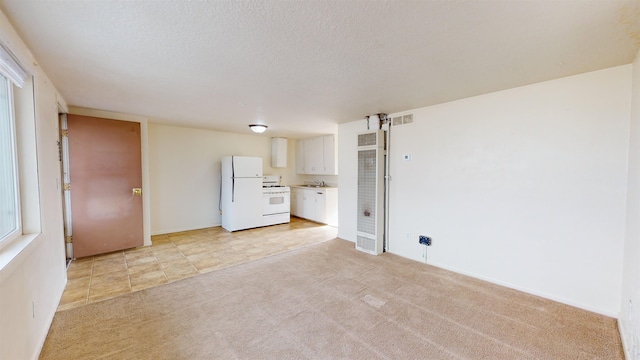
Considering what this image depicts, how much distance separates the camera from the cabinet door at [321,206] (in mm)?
6254

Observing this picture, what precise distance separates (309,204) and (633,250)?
17.9 ft

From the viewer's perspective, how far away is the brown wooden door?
144 inches

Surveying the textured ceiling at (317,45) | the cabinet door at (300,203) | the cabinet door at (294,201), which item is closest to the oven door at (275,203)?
the cabinet door at (300,203)

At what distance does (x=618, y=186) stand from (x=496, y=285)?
4.96 ft

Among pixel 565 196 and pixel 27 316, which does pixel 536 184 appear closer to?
pixel 565 196

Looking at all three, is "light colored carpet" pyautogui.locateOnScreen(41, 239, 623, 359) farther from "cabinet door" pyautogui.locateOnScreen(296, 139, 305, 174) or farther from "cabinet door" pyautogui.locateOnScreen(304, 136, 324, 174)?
"cabinet door" pyautogui.locateOnScreen(296, 139, 305, 174)

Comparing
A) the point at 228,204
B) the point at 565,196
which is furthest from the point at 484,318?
the point at 228,204

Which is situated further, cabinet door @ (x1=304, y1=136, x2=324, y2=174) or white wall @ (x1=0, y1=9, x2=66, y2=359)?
cabinet door @ (x1=304, y1=136, x2=324, y2=174)

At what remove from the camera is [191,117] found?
432 cm

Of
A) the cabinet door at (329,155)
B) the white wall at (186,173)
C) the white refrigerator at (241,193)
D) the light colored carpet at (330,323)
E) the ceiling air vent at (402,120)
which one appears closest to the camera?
the light colored carpet at (330,323)

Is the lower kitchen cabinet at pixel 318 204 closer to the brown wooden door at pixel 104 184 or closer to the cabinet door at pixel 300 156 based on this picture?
the cabinet door at pixel 300 156

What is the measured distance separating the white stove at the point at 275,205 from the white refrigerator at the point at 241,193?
181mm

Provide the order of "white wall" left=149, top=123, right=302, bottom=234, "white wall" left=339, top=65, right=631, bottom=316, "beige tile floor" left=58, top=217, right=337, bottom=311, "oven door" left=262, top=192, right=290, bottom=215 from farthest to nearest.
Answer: "oven door" left=262, top=192, right=290, bottom=215
"white wall" left=149, top=123, right=302, bottom=234
"beige tile floor" left=58, top=217, right=337, bottom=311
"white wall" left=339, top=65, right=631, bottom=316

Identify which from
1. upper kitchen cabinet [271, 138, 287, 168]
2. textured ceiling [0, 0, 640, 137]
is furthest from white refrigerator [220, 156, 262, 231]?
textured ceiling [0, 0, 640, 137]
